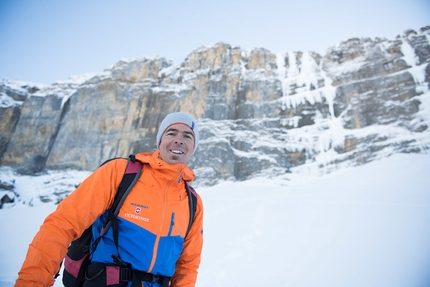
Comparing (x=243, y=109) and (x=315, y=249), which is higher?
(x=243, y=109)

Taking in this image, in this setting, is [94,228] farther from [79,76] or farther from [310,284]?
[79,76]

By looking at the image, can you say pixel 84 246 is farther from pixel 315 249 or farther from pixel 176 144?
pixel 315 249

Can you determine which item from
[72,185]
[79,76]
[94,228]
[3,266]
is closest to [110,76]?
[79,76]

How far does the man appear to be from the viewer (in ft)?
→ 4.00

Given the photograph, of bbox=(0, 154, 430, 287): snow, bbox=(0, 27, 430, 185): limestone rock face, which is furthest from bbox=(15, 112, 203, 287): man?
bbox=(0, 27, 430, 185): limestone rock face

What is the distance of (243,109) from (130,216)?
3535cm

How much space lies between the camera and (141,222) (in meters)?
1.61

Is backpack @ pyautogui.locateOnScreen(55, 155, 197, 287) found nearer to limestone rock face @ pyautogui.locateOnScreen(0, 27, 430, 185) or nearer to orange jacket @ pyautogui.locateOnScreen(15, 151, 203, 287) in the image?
orange jacket @ pyautogui.locateOnScreen(15, 151, 203, 287)

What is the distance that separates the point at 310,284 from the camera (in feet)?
10.7

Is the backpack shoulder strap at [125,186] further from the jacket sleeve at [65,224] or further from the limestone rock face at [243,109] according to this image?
the limestone rock face at [243,109]

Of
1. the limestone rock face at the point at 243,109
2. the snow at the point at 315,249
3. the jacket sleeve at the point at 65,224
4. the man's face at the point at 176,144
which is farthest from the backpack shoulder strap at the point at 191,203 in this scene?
the limestone rock face at the point at 243,109

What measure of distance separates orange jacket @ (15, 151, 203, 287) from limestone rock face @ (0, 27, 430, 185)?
26.8 metres

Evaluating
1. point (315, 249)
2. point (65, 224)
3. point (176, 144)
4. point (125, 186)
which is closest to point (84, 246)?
point (65, 224)

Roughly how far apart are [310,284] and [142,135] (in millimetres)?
35316
